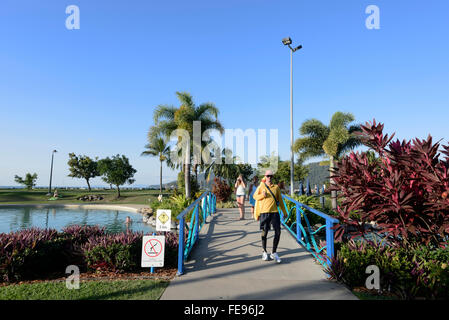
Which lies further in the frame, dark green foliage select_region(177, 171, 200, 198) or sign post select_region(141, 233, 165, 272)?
dark green foliage select_region(177, 171, 200, 198)

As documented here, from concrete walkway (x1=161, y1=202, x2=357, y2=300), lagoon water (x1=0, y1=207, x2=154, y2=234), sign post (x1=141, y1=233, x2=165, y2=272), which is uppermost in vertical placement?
sign post (x1=141, y1=233, x2=165, y2=272)

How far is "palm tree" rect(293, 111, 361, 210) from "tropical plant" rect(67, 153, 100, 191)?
43071 millimetres

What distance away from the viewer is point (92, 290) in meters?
3.74

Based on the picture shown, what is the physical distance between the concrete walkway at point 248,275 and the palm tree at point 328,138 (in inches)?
698

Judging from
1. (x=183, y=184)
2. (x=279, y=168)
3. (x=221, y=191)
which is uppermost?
(x=279, y=168)

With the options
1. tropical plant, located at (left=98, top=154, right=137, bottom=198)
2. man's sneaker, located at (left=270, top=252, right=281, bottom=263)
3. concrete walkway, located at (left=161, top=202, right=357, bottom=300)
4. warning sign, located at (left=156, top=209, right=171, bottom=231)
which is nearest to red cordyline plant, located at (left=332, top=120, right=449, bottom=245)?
concrete walkway, located at (left=161, top=202, right=357, bottom=300)

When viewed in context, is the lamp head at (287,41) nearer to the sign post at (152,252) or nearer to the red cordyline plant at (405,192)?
the red cordyline plant at (405,192)

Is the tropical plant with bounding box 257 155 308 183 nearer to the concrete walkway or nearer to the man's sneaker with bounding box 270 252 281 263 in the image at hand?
the concrete walkway

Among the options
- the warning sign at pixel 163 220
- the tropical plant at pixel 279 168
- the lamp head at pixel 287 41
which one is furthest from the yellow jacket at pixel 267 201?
the tropical plant at pixel 279 168

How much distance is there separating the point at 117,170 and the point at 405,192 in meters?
42.9

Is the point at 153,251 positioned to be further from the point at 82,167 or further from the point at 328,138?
the point at 82,167

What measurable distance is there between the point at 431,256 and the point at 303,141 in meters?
20.1

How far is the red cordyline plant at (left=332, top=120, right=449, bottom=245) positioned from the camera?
381cm

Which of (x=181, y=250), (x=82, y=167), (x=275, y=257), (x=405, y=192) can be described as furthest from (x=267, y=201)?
(x=82, y=167)
